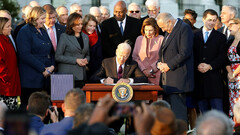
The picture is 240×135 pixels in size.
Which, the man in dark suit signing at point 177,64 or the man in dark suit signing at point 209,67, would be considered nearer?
the man in dark suit signing at point 177,64

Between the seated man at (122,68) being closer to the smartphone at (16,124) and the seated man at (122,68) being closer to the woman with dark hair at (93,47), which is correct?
the woman with dark hair at (93,47)

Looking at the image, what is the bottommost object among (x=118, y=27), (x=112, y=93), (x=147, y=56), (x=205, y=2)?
(x=112, y=93)

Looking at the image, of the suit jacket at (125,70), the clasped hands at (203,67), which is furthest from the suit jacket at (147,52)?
the clasped hands at (203,67)

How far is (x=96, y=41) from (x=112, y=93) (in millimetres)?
1775

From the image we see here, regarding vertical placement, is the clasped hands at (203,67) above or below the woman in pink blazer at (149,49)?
below

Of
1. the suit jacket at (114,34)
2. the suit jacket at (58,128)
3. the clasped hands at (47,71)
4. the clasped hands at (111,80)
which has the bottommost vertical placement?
the suit jacket at (58,128)

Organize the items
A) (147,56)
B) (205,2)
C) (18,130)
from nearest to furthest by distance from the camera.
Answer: (18,130), (147,56), (205,2)

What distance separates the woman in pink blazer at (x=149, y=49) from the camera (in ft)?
26.3

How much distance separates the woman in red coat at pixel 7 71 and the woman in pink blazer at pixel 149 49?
213 cm

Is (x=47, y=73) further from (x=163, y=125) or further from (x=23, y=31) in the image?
(x=163, y=125)

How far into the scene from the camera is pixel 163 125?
266cm

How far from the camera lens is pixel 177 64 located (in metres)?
7.45

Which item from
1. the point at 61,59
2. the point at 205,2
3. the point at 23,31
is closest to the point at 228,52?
the point at 61,59

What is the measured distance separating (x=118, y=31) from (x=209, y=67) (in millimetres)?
1883
